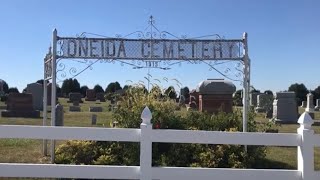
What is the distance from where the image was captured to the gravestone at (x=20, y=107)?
28.6 metres

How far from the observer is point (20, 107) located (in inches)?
1148

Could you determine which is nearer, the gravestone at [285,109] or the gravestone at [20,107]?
the gravestone at [285,109]

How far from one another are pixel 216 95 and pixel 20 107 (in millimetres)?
14626

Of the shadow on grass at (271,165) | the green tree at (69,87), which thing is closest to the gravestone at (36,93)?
the shadow on grass at (271,165)

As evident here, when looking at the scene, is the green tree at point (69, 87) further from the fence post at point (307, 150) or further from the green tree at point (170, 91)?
the fence post at point (307, 150)

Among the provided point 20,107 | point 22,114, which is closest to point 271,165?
point 22,114

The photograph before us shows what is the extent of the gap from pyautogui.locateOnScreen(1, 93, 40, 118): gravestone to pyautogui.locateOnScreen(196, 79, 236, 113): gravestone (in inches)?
508

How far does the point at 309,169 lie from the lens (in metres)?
6.15

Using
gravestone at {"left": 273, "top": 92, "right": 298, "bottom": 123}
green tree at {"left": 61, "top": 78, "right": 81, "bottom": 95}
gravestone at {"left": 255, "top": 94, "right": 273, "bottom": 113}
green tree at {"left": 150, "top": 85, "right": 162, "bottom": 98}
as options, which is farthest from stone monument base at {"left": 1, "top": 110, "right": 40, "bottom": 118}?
green tree at {"left": 61, "top": 78, "right": 81, "bottom": 95}

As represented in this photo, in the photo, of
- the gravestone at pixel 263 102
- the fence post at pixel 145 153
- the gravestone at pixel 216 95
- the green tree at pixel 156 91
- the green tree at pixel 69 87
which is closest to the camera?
the fence post at pixel 145 153

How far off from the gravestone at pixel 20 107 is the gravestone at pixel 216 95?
12898 millimetres

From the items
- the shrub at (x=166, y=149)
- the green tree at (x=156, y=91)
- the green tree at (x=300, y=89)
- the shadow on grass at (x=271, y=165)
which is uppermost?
the green tree at (x=300, y=89)

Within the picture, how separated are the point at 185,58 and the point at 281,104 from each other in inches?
710

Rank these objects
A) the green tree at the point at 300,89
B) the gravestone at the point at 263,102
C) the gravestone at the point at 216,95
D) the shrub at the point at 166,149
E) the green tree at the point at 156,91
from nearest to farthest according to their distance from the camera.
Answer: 1. the shrub at the point at 166,149
2. the green tree at the point at 156,91
3. the gravestone at the point at 216,95
4. the gravestone at the point at 263,102
5. the green tree at the point at 300,89
